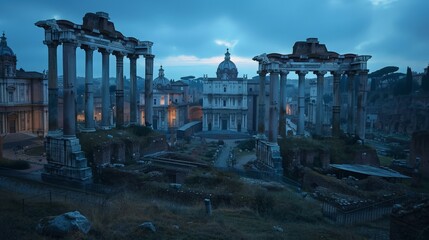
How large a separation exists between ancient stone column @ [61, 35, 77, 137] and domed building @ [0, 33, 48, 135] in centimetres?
2278

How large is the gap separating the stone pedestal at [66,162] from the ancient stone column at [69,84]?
0.51m

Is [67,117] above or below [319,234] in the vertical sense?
above

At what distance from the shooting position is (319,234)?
7973mm

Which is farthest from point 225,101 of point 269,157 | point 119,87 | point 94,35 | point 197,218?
point 197,218

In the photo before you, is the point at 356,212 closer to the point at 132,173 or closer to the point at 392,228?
the point at 392,228

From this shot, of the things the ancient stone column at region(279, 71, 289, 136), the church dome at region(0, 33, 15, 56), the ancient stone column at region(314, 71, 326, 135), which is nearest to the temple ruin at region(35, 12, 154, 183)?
the ancient stone column at region(279, 71, 289, 136)

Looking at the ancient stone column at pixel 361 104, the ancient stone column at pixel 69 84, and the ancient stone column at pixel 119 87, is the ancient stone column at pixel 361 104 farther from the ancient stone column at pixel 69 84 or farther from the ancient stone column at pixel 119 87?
the ancient stone column at pixel 69 84

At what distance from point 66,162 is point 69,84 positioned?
3483 mm

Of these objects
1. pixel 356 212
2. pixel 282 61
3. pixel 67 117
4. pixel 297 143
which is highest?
pixel 282 61

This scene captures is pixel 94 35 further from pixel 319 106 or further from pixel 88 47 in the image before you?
pixel 319 106

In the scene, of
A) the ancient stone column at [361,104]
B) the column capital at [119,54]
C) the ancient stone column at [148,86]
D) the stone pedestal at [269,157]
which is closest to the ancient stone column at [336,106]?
the ancient stone column at [361,104]

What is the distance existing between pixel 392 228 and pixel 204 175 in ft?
25.9

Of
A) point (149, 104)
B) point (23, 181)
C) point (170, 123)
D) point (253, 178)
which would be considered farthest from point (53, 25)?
point (170, 123)

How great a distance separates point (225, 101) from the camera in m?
55.6
